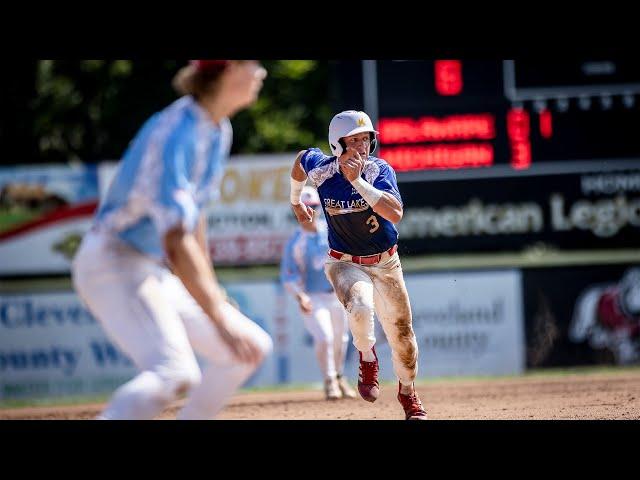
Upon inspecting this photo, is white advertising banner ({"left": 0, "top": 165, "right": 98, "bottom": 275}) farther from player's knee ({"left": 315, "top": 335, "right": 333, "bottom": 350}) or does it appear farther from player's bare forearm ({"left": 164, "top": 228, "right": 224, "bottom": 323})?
player's bare forearm ({"left": 164, "top": 228, "right": 224, "bottom": 323})

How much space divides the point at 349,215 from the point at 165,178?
2481 mm

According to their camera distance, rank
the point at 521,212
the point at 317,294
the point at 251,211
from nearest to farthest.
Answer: the point at 317,294 < the point at 521,212 < the point at 251,211

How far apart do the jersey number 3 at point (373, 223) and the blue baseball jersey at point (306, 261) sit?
9.92 ft

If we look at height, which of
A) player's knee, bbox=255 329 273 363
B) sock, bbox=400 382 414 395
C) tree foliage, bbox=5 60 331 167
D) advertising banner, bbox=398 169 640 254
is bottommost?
sock, bbox=400 382 414 395

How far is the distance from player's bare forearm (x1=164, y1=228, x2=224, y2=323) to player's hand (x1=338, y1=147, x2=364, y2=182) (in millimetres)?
2139

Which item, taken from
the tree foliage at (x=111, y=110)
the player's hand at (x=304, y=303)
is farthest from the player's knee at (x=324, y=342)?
the tree foliage at (x=111, y=110)

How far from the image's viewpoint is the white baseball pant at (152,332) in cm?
417

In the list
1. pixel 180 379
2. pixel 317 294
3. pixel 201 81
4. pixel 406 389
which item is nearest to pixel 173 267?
pixel 180 379

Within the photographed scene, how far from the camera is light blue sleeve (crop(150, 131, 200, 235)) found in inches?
163

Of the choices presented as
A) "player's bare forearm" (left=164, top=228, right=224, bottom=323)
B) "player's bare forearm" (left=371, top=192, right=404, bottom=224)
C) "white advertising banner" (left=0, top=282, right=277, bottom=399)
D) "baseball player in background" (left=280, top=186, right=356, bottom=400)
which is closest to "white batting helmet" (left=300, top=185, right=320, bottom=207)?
"baseball player in background" (left=280, top=186, right=356, bottom=400)

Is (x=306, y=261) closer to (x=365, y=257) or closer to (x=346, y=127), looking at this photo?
(x=365, y=257)

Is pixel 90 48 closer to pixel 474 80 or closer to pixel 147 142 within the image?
pixel 147 142

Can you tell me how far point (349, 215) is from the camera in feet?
21.5
